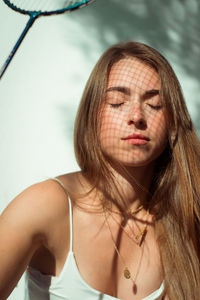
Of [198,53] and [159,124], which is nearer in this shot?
[159,124]

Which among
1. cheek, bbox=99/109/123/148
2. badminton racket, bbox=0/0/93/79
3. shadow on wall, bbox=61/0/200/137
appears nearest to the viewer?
A: badminton racket, bbox=0/0/93/79

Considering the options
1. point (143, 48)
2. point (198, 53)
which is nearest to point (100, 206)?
point (143, 48)

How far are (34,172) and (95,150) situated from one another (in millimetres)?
704

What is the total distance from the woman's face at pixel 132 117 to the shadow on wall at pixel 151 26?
89 cm

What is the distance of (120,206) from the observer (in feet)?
3.18

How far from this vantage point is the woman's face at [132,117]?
0.86m

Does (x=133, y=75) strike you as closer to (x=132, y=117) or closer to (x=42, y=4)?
(x=132, y=117)

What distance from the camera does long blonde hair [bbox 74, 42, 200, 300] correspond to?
0.94m

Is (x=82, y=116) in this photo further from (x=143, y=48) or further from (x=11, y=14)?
(x=11, y=14)

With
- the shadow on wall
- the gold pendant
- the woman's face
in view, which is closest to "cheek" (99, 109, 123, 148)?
the woman's face

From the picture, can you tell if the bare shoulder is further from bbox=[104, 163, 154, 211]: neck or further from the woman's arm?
bbox=[104, 163, 154, 211]: neck

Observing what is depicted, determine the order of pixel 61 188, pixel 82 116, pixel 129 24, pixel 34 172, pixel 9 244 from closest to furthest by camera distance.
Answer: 1. pixel 9 244
2. pixel 61 188
3. pixel 82 116
4. pixel 34 172
5. pixel 129 24

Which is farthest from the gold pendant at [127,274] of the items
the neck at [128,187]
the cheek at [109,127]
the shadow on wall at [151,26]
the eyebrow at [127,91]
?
the shadow on wall at [151,26]

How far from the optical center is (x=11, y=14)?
5.56 ft
